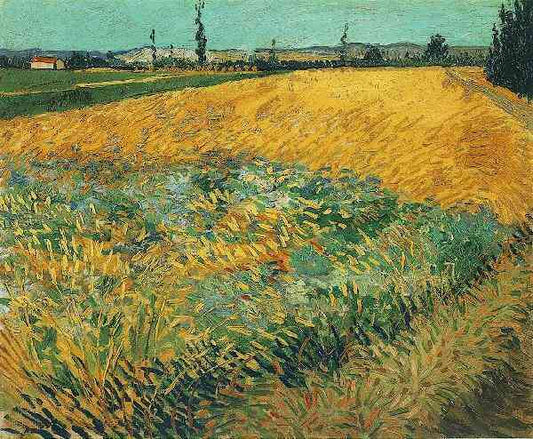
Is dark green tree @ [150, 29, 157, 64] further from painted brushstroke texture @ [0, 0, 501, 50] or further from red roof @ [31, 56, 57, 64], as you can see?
red roof @ [31, 56, 57, 64]

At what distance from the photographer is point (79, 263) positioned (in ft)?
13.1

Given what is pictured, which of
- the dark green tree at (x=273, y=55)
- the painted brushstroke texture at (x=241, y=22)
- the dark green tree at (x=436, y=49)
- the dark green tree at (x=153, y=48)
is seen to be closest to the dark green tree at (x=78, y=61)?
the painted brushstroke texture at (x=241, y=22)

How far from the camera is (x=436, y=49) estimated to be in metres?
6.84

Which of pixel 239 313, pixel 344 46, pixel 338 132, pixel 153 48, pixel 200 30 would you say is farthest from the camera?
pixel 338 132

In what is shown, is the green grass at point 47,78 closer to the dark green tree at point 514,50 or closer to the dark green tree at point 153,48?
the dark green tree at point 153,48

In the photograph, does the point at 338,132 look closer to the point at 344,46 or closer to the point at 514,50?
the point at 344,46

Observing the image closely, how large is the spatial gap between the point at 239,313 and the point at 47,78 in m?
4.90

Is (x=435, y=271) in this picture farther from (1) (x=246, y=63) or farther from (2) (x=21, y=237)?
(1) (x=246, y=63)

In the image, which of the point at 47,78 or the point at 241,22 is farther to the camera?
the point at 47,78

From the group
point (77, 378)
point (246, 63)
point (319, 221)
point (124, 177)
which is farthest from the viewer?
point (246, 63)

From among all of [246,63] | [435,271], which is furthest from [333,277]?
[246,63]

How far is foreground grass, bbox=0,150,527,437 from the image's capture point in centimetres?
345

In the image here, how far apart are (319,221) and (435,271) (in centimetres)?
110

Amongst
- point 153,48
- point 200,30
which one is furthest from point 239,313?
point 153,48
